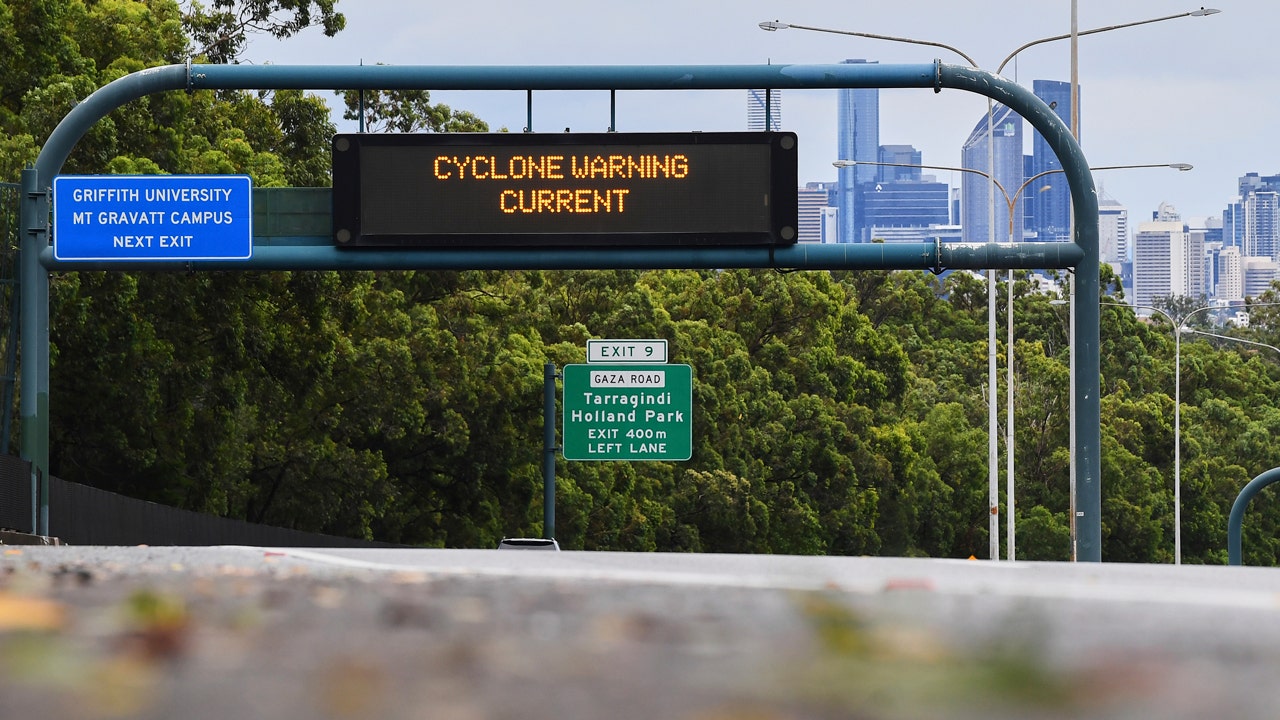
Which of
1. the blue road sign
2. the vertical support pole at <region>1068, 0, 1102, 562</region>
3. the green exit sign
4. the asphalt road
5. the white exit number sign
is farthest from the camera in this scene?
the green exit sign

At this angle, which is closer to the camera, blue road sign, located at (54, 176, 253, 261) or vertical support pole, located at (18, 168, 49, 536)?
vertical support pole, located at (18, 168, 49, 536)

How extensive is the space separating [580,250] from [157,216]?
171 inches

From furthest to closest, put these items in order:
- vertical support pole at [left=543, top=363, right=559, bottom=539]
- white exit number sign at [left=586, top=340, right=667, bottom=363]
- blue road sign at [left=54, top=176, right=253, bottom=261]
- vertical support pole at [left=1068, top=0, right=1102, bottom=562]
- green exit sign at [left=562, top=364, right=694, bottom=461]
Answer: vertical support pole at [left=543, top=363, right=559, bottom=539], green exit sign at [left=562, top=364, right=694, bottom=461], white exit number sign at [left=586, top=340, right=667, bottom=363], blue road sign at [left=54, top=176, right=253, bottom=261], vertical support pole at [left=1068, top=0, right=1102, bottom=562]

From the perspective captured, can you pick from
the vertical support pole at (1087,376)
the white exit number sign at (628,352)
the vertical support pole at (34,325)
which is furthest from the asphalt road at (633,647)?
the white exit number sign at (628,352)

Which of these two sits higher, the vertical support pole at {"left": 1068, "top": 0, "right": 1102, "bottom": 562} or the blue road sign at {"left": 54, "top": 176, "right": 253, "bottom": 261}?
the blue road sign at {"left": 54, "top": 176, "right": 253, "bottom": 261}

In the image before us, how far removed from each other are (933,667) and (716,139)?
49.0 ft

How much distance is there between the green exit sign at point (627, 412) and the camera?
1129 inches

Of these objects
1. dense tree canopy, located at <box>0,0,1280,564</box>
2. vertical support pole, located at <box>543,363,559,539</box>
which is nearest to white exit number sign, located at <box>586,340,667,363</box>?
vertical support pole, located at <box>543,363,559,539</box>

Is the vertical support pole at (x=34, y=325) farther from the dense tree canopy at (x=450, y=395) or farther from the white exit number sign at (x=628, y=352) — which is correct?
the white exit number sign at (x=628, y=352)

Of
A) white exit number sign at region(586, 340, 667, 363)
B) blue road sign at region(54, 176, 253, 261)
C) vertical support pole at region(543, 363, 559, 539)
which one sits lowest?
vertical support pole at region(543, 363, 559, 539)

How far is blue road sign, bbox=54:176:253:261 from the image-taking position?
19.0 meters

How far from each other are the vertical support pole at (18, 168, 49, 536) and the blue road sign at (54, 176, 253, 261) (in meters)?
0.37

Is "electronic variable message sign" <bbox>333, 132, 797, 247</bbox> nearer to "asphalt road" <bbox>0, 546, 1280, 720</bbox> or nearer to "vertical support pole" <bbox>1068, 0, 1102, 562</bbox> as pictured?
"vertical support pole" <bbox>1068, 0, 1102, 562</bbox>

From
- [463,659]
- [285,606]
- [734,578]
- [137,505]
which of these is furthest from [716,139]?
[463,659]
